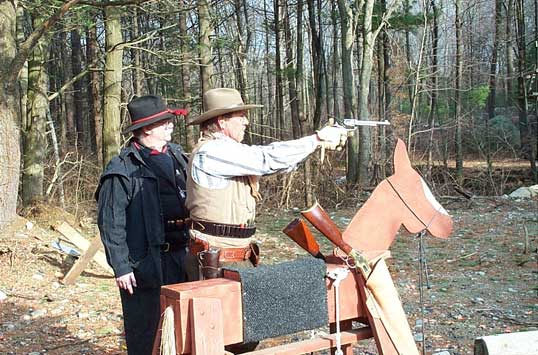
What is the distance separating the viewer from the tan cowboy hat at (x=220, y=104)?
3.00 m

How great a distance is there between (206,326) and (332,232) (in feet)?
2.66

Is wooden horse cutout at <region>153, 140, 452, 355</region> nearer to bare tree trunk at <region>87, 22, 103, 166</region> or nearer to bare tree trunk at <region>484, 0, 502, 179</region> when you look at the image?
bare tree trunk at <region>87, 22, 103, 166</region>

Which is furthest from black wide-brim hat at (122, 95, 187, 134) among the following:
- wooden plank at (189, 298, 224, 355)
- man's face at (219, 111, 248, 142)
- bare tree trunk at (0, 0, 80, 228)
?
bare tree trunk at (0, 0, 80, 228)

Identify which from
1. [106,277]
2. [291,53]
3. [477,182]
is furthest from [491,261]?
[291,53]

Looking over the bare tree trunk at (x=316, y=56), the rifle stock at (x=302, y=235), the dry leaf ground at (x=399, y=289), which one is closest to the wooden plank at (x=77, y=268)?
the dry leaf ground at (x=399, y=289)

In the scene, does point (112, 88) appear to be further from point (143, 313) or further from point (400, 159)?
point (400, 159)

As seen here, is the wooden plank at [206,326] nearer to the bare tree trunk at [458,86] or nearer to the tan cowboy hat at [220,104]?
the tan cowboy hat at [220,104]

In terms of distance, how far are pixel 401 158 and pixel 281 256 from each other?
5497 millimetres

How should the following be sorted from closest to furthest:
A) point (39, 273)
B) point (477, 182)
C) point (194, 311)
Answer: point (194, 311), point (39, 273), point (477, 182)

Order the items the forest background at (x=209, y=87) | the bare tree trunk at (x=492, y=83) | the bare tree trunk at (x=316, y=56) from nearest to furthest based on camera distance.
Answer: the forest background at (x=209, y=87), the bare tree trunk at (x=492, y=83), the bare tree trunk at (x=316, y=56)

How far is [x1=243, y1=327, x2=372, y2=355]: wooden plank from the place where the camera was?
2.60 m

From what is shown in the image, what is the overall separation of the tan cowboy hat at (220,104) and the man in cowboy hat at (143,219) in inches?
23.0

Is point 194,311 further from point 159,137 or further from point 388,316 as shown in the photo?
point 159,137

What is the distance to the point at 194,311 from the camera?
7.72 ft
